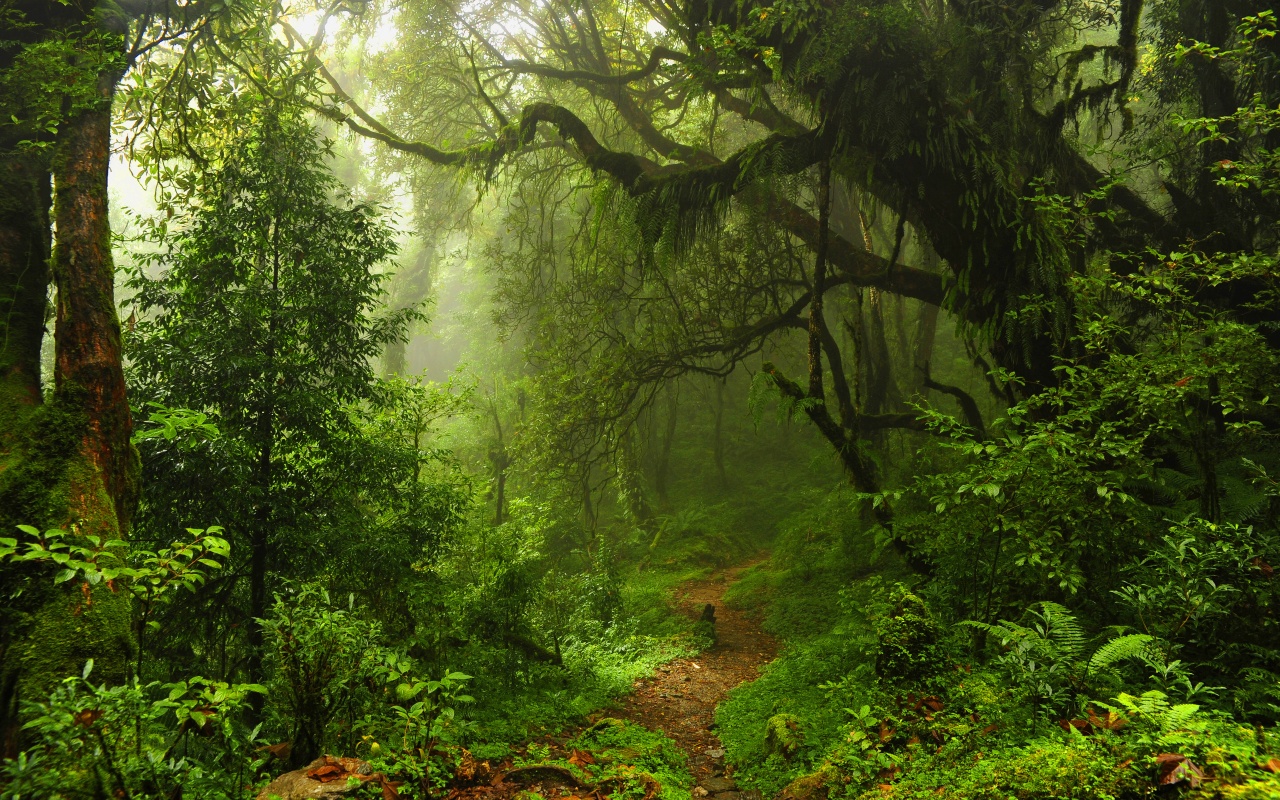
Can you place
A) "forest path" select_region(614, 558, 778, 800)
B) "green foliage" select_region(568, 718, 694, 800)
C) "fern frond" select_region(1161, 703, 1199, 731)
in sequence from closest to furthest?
1. "fern frond" select_region(1161, 703, 1199, 731)
2. "green foliage" select_region(568, 718, 694, 800)
3. "forest path" select_region(614, 558, 778, 800)

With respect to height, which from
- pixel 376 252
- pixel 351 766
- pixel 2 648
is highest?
pixel 376 252

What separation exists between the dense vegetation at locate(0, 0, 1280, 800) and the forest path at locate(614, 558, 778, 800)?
0.82ft

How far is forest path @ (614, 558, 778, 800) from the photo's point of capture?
18.0ft

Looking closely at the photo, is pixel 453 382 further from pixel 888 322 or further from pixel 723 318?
pixel 888 322

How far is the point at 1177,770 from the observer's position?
2469 mm

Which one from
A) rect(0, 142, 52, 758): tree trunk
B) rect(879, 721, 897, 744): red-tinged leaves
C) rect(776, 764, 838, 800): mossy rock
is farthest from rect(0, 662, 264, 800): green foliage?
rect(879, 721, 897, 744): red-tinged leaves

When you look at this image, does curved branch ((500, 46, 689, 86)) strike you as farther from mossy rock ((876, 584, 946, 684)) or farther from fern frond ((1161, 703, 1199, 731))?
fern frond ((1161, 703, 1199, 731))

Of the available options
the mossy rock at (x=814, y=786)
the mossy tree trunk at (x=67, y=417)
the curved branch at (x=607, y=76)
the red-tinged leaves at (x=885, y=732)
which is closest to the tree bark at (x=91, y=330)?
the mossy tree trunk at (x=67, y=417)

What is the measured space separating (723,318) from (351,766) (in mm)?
8852

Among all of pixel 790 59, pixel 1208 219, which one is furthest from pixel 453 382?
pixel 1208 219

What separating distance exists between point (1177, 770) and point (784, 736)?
9.47 feet

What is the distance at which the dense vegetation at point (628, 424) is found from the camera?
3.45 metres

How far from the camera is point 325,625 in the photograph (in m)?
3.85

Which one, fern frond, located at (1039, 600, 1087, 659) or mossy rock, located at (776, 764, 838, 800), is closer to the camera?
fern frond, located at (1039, 600, 1087, 659)
